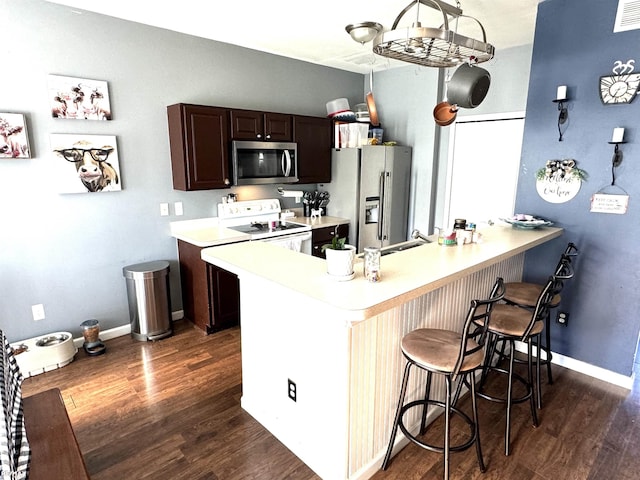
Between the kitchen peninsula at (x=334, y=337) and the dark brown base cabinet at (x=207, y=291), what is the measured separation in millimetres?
1186

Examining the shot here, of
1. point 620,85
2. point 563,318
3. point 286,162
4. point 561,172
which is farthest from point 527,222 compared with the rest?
point 286,162

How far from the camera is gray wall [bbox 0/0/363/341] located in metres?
2.78

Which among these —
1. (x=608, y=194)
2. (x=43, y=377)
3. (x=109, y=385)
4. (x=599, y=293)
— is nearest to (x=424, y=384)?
(x=599, y=293)

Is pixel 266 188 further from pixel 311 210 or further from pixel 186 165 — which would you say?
pixel 186 165

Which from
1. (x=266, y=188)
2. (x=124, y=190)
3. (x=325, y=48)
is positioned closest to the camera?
(x=124, y=190)

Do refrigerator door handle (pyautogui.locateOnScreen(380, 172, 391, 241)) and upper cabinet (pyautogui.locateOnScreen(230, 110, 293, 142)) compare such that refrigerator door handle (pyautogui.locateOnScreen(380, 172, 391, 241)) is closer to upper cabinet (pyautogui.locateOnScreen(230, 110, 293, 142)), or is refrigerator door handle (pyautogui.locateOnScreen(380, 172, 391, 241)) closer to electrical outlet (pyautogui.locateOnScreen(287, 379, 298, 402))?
upper cabinet (pyautogui.locateOnScreen(230, 110, 293, 142))

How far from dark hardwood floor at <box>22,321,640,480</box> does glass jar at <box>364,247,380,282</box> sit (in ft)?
3.50

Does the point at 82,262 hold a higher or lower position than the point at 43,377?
higher

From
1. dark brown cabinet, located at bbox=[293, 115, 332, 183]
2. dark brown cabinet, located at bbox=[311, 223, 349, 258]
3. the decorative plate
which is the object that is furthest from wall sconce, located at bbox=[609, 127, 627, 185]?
dark brown cabinet, located at bbox=[293, 115, 332, 183]

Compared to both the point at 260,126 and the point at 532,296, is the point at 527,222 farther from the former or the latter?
the point at 260,126

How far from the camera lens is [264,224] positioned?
13.5ft

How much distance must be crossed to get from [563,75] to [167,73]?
Answer: 127 inches

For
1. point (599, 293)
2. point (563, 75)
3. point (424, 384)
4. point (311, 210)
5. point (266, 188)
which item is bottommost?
point (424, 384)

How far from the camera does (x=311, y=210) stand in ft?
15.0
